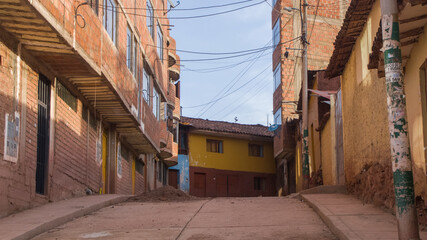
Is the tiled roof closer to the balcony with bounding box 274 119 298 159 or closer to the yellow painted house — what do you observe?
the yellow painted house

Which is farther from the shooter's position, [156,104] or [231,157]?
[231,157]

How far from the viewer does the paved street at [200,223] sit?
1015 cm

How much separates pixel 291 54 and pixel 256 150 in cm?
1144

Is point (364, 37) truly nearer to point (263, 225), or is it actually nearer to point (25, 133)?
point (263, 225)

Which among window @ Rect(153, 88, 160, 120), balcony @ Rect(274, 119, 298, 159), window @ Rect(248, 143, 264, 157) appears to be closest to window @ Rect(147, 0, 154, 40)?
window @ Rect(153, 88, 160, 120)

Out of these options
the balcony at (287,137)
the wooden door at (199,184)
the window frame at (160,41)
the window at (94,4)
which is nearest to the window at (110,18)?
the window at (94,4)

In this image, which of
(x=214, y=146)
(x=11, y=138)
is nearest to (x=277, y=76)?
(x=214, y=146)

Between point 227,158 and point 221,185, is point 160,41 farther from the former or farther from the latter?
point 221,185

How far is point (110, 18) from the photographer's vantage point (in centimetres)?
1778

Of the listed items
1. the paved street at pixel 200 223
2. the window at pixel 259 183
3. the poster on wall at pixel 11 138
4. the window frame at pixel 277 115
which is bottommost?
the paved street at pixel 200 223

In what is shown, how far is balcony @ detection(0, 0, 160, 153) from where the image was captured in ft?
37.7

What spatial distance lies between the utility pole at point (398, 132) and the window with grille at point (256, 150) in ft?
127

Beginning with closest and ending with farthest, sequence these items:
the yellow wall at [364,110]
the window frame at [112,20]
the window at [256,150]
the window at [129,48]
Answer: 1. the yellow wall at [364,110]
2. the window frame at [112,20]
3. the window at [129,48]
4. the window at [256,150]

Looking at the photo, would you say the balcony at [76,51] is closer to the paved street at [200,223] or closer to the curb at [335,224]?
the paved street at [200,223]
